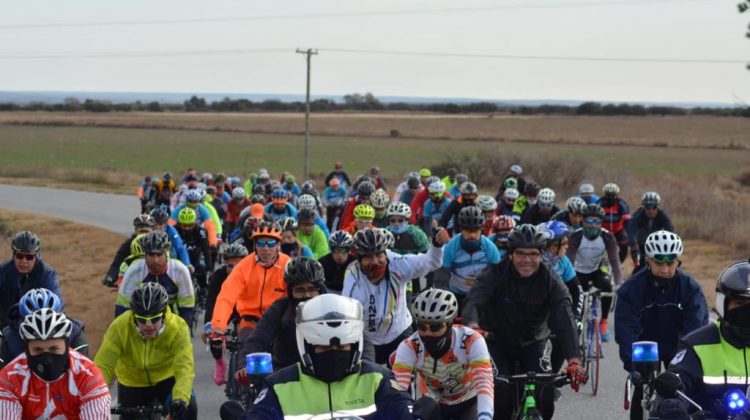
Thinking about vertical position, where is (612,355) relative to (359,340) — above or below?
below

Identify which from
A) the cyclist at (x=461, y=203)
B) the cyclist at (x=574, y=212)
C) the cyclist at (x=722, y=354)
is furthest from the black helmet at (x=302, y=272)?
the cyclist at (x=461, y=203)

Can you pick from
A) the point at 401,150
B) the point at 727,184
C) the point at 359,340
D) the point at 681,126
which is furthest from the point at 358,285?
the point at 681,126

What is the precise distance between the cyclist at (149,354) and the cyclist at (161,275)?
162cm

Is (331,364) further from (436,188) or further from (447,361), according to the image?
(436,188)

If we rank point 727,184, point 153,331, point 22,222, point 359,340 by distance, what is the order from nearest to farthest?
point 359,340 < point 153,331 < point 22,222 < point 727,184

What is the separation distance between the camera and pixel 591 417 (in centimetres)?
1145

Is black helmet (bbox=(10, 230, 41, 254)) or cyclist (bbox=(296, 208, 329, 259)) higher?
black helmet (bbox=(10, 230, 41, 254))

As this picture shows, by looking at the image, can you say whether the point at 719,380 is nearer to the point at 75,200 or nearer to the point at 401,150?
the point at 75,200

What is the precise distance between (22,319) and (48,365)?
1561 mm

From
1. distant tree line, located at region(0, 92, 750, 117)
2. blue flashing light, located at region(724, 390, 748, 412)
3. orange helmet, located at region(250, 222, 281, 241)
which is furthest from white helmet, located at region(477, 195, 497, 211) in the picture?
distant tree line, located at region(0, 92, 750, 117)

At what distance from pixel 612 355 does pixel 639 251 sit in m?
3.11

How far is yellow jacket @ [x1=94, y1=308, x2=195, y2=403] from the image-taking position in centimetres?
834

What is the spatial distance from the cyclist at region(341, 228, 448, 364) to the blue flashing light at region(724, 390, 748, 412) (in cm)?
362

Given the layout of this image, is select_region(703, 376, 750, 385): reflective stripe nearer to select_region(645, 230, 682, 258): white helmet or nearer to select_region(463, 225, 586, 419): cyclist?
select_region(463, 225, 586, 419): cyclist
